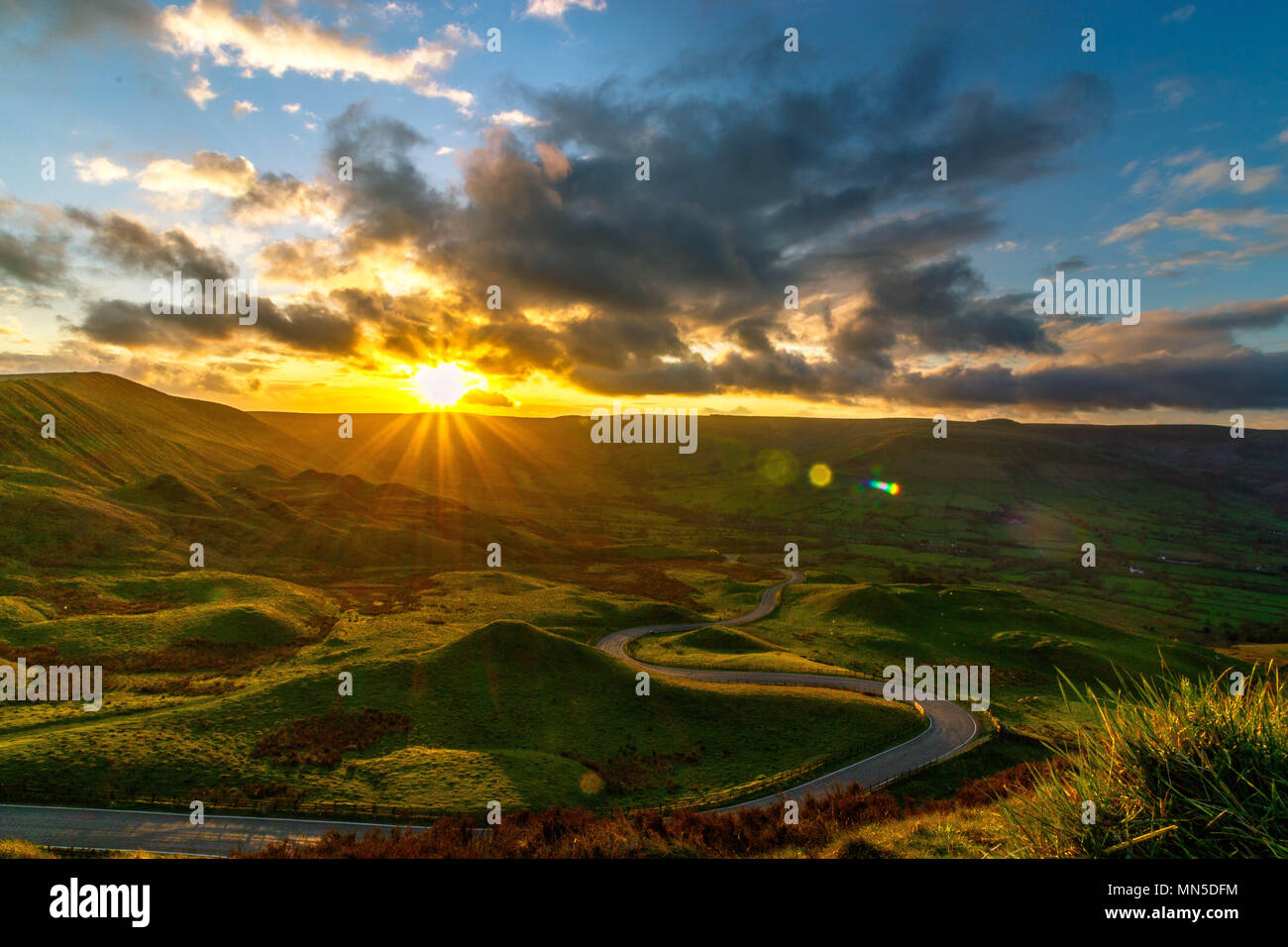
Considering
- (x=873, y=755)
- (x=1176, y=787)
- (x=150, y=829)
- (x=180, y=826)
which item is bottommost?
(x=873, y=755)

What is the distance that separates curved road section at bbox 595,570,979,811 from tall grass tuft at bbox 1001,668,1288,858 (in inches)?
1233

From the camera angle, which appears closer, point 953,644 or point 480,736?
point 480,736

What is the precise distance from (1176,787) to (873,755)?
43676mm

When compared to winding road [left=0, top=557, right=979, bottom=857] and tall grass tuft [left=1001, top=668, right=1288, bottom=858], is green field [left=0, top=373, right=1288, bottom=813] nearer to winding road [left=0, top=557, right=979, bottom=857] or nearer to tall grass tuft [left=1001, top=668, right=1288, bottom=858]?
winding road [left=0, top=557, right=979, bottom=857]

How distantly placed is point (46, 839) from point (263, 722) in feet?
49.0

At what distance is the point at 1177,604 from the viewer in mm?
137125

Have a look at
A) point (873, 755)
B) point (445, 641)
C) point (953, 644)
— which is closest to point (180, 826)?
point (445, 641)

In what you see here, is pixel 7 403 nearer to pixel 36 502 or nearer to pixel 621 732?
pixel 36 502

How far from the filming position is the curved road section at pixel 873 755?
126 ft

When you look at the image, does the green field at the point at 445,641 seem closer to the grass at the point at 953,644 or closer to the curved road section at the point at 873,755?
the grass at the point at 953,644

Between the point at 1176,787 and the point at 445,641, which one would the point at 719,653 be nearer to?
the point at 445,641

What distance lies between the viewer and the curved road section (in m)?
38.3

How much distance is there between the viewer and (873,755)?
145 feet
